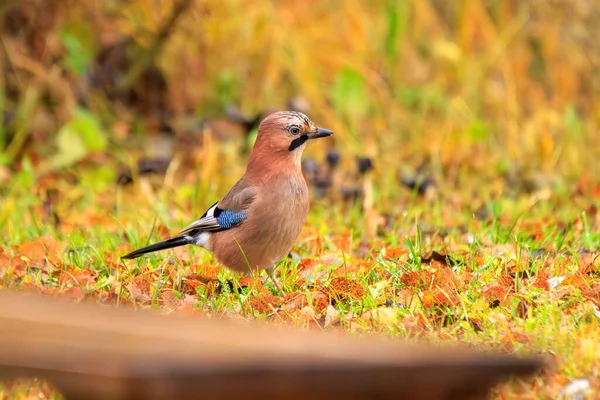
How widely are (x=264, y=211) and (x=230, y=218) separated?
23 cm

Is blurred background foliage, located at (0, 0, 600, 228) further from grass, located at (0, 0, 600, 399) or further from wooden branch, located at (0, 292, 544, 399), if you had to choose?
wooden branch, located at (0, 292, 544, 399)

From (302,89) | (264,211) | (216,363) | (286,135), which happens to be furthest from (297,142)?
(302,89)

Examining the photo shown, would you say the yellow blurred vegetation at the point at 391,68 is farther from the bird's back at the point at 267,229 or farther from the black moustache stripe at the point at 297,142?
the bird's back at the point at 267,229

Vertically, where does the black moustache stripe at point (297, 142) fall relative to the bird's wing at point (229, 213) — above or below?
above

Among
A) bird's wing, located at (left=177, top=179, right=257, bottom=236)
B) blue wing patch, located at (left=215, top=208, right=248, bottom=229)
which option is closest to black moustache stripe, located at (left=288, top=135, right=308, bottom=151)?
bird's wing, located at (left=177, top=179, right=257, bottom=236)

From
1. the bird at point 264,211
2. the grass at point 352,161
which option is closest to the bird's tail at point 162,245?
the bird at point 264,211

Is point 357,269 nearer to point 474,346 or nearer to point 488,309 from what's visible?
point 488,309

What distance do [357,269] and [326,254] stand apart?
434mm

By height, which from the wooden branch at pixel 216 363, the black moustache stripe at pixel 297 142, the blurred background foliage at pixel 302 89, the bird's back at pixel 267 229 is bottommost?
the wooden branch at pixel 216 363

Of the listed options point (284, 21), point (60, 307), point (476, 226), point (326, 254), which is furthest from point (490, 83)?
point (60, 307)

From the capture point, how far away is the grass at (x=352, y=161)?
177 inches

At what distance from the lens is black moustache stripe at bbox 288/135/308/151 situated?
5215mm

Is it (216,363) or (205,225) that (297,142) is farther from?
(216,363)

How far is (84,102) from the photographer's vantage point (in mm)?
8234
